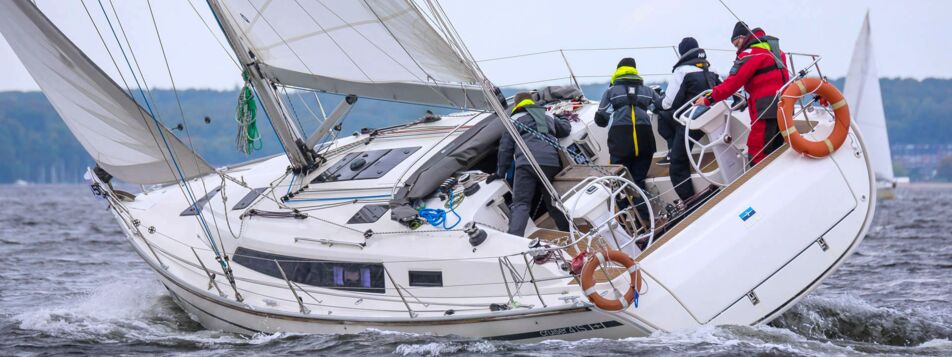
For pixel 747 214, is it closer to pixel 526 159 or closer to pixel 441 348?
pixel 526 159

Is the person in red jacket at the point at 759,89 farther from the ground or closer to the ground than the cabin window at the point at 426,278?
farther from the ground

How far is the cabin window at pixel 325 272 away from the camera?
8336 mm

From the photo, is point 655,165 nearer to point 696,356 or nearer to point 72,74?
point 696,356

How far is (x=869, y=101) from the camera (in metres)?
39.2

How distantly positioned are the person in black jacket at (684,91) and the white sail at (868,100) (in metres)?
31.2

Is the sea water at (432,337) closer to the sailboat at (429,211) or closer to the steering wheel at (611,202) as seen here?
the sailboat at (429,211)

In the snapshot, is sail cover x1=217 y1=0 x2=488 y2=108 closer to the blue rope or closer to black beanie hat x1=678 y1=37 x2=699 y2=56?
the blue rope

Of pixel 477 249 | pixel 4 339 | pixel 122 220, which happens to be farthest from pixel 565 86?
pixel 4 339

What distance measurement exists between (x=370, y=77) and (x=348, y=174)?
1.09m

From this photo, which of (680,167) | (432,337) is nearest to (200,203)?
(432,337)

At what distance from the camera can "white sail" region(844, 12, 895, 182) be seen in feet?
127

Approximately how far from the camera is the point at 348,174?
388 inches

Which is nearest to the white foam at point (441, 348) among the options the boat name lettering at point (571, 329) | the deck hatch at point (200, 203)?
the boat name lettering at point (571, 329)

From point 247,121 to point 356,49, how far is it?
5.75ft
